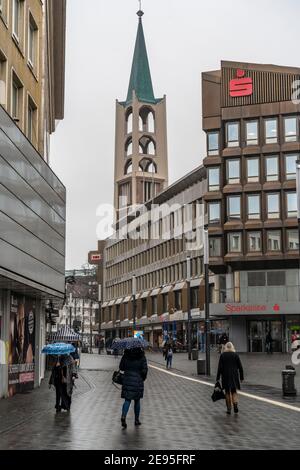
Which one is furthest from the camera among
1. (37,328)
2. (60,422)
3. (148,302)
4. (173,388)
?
(148,302)

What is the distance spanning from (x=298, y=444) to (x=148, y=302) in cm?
→ 7725

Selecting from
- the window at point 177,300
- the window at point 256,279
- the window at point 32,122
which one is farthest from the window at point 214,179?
the window at point 32,122

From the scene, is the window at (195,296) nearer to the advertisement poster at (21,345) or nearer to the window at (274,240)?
the window at (274,240)

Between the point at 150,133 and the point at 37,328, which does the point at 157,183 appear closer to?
the point at 150,133

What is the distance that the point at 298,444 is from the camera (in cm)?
1127

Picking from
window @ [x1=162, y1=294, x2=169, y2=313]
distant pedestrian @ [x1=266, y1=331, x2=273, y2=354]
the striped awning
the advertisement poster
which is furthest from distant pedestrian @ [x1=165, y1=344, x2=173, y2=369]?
A: window @ [x1=162, y1=294, x2=169, y2=313]

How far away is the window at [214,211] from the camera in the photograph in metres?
60.9

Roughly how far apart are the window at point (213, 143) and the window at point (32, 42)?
122 feet

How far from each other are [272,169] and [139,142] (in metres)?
76.5

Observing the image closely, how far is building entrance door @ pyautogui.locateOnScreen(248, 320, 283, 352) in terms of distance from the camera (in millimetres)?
60044

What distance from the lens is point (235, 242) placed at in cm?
5934

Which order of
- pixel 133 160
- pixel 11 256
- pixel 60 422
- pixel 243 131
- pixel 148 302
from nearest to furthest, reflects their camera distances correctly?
pixel 60 422
pixel 11 256
pixel 243 131
pixel 148 302
pixel 133 160

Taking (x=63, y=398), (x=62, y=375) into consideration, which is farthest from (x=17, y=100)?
(x=63, y=398)
